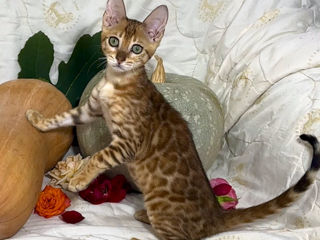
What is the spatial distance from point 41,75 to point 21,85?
0.76 feet

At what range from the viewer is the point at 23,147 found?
1.37 meters

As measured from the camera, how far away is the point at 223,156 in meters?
1.86

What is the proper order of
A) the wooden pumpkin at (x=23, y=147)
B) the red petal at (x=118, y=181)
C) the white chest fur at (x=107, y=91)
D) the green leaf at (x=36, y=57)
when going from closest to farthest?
the wooden pumpkin at (x=23, y=147)
the white chest fur at (x=107, y=91)
the red petal at (x=118, y=181)
the green leaf at (x=36, y=57)

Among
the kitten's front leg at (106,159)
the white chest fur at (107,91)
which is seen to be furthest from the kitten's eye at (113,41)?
the kitten's front leg at (106,159)

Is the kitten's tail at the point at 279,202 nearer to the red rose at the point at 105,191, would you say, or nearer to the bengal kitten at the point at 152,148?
the bengal kitten at the point at 152,148

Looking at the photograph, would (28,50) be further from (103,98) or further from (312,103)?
(312,103)

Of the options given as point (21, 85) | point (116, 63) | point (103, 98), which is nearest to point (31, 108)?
point (21, 85)

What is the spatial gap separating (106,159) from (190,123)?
1.17ft

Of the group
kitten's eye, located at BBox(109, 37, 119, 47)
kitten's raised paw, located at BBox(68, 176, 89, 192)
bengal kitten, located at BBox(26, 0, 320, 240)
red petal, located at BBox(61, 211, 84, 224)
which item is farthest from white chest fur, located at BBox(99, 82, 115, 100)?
red petal, located at BBox(61, 211, 84, 224)

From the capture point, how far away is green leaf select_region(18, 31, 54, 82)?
5.79 feet

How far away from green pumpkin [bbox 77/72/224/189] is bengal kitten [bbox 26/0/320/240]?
140 mm

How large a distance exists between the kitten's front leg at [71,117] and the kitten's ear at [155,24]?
0.29 meters

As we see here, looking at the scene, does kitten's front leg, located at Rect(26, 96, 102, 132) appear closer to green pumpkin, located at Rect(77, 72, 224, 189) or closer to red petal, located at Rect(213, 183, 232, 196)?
green pumpkin, located at Rect(77, 72, 224, 189)

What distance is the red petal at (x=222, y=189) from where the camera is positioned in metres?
1.61
